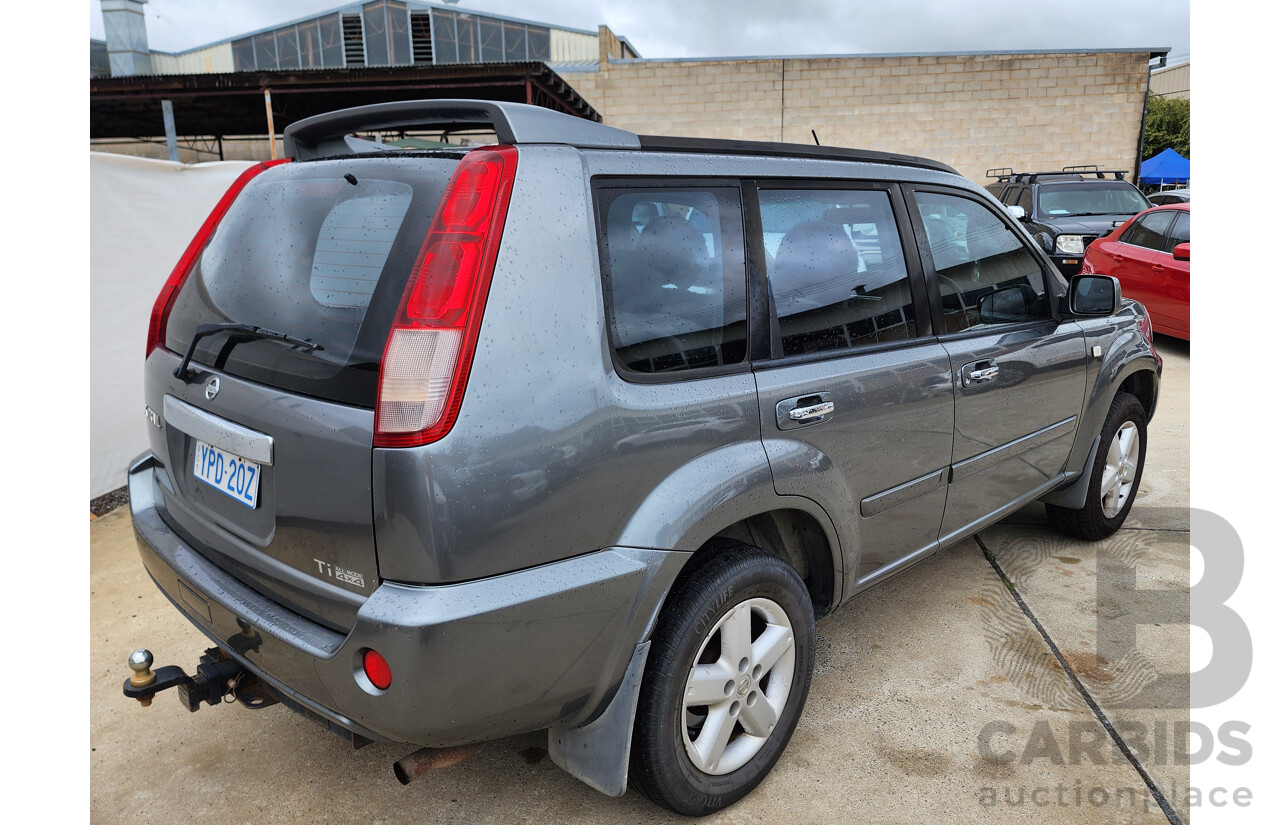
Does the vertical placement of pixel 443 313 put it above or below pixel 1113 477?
above

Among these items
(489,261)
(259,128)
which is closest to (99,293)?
(489,261)

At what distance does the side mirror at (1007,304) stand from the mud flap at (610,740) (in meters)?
1.91

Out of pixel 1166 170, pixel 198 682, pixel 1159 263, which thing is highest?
pixel 1166 170

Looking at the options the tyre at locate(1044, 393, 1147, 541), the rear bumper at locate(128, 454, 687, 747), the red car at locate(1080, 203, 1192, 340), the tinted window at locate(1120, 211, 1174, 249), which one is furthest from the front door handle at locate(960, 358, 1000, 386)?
the tinted window at locate(1120, 211, 1174, 249)

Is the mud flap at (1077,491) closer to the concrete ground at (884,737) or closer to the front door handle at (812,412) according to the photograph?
the concrete ground at (884,737)

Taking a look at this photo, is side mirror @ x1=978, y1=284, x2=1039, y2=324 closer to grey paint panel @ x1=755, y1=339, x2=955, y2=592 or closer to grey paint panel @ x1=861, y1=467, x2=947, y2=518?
grey paint panel @ x1=755, y1=339, x2=955, y2=592

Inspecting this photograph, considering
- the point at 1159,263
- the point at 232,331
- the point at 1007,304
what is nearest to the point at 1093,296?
the point at 1007,304

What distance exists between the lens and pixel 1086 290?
3387 mm

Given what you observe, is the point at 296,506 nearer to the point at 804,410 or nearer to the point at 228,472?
the point at 228,472

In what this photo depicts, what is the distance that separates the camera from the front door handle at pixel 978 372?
288 centimetres

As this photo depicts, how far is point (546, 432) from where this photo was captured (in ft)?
5.78

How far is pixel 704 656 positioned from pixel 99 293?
13.7 feet

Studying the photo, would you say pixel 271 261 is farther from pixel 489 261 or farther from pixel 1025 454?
pixel 1025 454

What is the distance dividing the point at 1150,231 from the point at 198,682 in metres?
9.98
